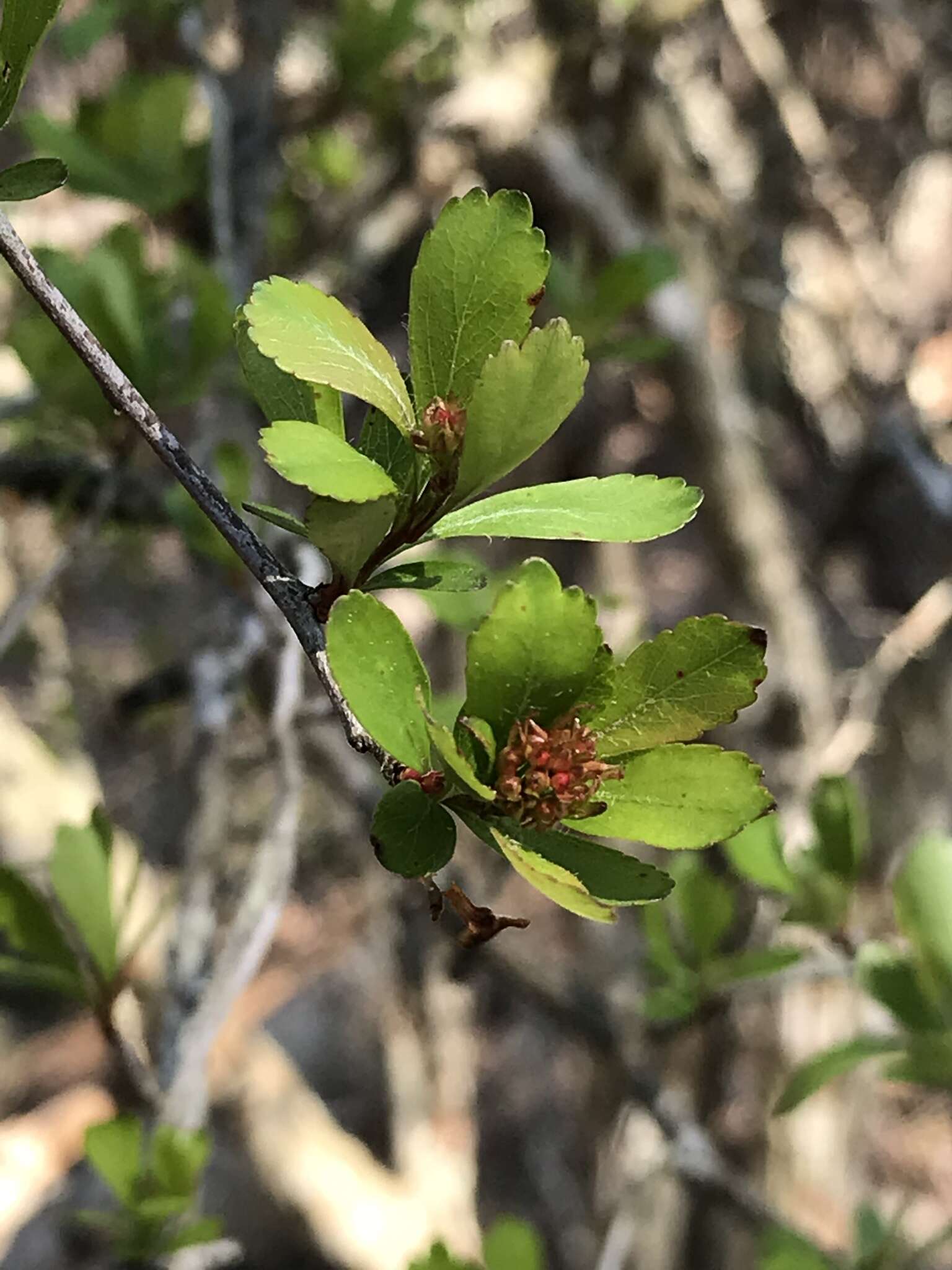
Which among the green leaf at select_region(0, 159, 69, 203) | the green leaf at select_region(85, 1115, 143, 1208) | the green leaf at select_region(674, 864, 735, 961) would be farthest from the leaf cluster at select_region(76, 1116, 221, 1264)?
the green leaf at select_region(0, 159, 69, 203)

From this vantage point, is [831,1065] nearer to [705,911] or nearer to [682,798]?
[705,911]

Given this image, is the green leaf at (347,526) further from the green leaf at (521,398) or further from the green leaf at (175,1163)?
the green leaf at (175,1163)

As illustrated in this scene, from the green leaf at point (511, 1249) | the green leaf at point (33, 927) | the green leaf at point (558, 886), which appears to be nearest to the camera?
the green leaf at point (558, 886)

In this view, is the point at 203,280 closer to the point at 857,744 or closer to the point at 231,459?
the point at 231,459

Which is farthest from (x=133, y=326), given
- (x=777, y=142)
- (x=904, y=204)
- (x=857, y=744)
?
(x=904, y=204)

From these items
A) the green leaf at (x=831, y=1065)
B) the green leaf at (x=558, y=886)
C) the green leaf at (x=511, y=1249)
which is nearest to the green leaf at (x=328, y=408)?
the green leaf at (x=558, y=886)

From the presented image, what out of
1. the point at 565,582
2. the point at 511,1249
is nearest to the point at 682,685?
the point at 511,1249
